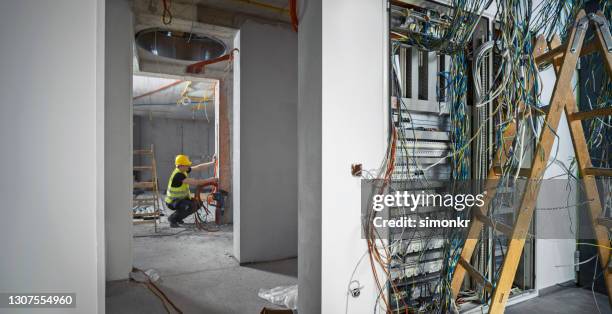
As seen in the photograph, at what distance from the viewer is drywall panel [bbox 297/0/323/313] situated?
1.54 m

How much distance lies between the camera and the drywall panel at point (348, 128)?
1504 millimetres

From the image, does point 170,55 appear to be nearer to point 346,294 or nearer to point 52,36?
point 52,36

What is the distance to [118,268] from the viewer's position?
274 cm

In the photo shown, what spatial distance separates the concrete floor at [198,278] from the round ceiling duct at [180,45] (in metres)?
2.55

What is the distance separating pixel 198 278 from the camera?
266cm

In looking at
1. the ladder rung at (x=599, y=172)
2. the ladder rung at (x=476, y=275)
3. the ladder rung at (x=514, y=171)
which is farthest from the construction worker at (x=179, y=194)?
the ladder rung at (x=599, y=172)

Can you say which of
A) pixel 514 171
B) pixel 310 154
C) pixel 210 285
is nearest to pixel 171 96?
pixel 210 285

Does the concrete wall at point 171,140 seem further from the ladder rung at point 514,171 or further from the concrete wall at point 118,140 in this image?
the ladder rung at point 514,171

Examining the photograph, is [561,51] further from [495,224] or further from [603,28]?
[495,224]

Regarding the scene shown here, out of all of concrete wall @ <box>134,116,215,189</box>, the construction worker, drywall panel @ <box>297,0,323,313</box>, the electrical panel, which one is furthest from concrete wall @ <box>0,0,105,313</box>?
concrete wall @ <box>134,116,215,189</box>

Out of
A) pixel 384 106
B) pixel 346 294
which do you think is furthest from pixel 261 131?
pixel 346 294

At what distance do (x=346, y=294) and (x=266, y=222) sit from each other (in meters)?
1.79

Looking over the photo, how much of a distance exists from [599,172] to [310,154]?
4.52 feet

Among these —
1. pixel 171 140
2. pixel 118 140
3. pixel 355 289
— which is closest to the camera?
pixel 355 289
